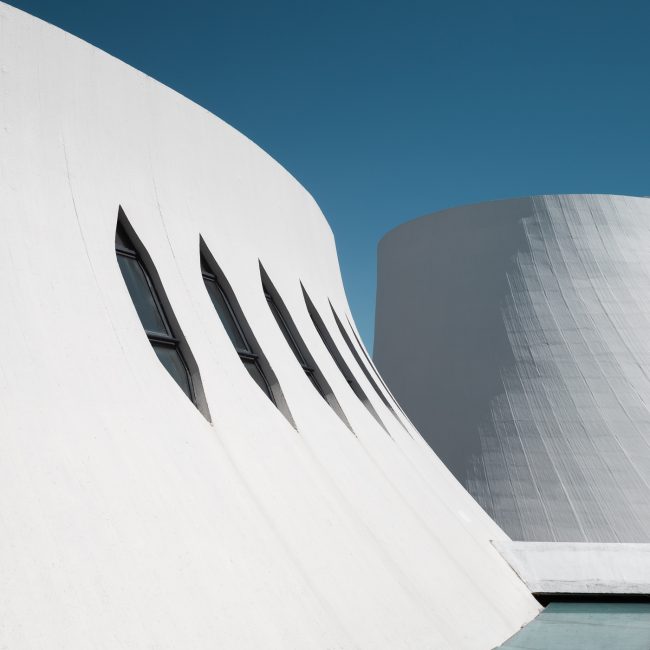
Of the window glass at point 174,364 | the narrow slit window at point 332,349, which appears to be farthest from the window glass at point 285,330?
the window glass at point 174,364

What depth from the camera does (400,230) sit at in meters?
23.8

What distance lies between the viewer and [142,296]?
288 inches

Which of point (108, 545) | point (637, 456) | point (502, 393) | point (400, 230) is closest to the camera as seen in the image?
point (108, 545)

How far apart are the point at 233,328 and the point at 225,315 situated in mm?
178

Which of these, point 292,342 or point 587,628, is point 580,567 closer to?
point 587,628

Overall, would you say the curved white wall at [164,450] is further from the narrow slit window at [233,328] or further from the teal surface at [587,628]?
the teal surface at [587,628]

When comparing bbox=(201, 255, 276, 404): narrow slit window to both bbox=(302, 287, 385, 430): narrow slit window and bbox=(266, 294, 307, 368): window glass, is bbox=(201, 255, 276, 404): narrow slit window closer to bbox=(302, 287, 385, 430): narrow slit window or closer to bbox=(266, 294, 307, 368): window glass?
bbox=(266, 294, 307, 368): window glass

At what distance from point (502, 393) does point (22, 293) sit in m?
16.2

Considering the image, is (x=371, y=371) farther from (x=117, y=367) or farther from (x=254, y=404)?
(x=117, y=367)

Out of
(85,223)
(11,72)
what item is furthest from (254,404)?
(11,72)

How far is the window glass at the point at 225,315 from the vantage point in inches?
345

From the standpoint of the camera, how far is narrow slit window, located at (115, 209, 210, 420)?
272 inches

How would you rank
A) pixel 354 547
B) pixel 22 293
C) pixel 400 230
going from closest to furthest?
1. pixel 22 293
2. pixel 354 547
3. pixel 400 230

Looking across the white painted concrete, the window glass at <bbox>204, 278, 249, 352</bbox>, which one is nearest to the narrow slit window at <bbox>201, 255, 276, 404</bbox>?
the window glass at <bbox>204, 278, 249, 352</bbox>
